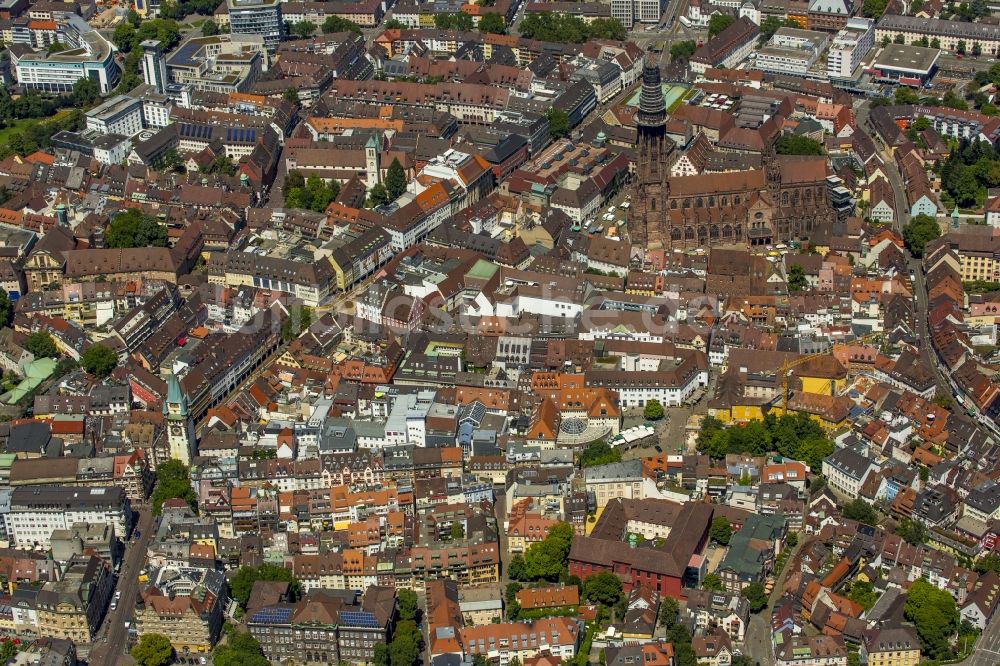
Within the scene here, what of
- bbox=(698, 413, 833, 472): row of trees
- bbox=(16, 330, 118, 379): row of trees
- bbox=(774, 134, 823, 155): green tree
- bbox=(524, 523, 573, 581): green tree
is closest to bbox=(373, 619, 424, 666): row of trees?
bbox=(524, 523, 573, 581): green tree

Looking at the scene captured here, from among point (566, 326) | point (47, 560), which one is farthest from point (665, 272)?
point (47, 560)

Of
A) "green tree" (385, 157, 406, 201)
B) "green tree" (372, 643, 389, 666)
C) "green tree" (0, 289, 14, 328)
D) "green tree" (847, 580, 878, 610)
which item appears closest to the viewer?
"green tree" (372, 643, 389, 666)

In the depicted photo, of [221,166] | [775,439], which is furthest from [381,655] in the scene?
[221,166]

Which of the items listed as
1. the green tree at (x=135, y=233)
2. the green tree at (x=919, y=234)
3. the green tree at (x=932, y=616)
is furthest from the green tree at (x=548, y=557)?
the green tree at (x=135, y=233)

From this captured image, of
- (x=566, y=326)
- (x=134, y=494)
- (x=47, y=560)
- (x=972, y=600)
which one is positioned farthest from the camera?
(x=566, y=326)

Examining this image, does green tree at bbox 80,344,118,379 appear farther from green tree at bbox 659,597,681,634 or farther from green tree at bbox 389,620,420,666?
green tree at bbox 659,597,681,634

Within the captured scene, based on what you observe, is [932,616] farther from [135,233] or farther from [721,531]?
[135,233]

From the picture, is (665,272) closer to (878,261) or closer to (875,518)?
(878,261)
